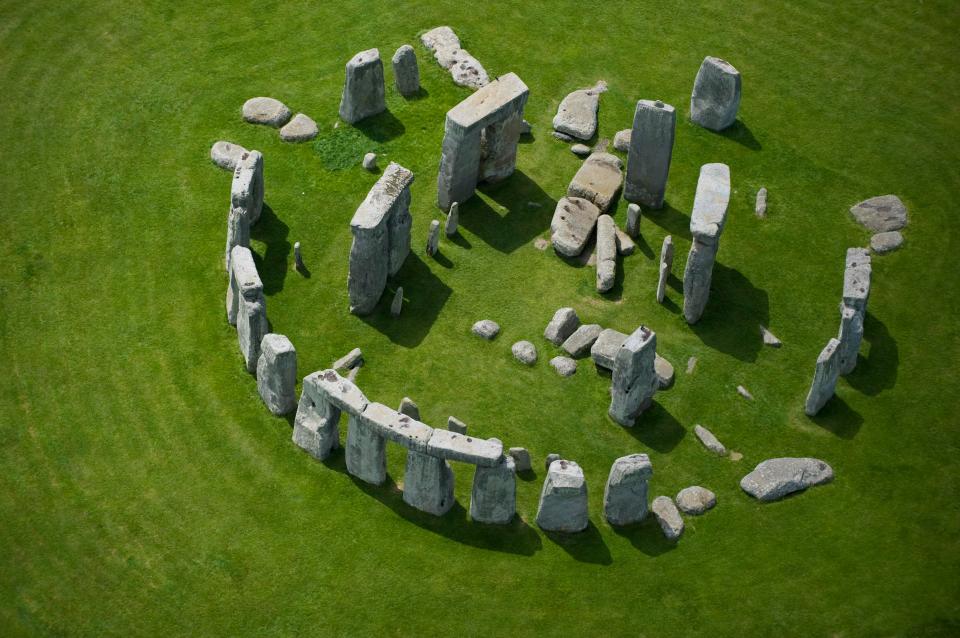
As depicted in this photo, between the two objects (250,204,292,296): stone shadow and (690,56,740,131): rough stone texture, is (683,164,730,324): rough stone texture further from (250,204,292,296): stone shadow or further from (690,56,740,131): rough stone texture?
(250,204,292,296): stone shadow

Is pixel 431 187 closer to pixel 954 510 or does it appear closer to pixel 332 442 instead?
pixel 332 442

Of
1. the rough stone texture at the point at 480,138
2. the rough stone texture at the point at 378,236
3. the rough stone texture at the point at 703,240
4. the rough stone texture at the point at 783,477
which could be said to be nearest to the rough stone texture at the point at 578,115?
the rough stone texture at the point at 480,138

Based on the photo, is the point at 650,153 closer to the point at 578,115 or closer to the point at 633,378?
the point at 578,115

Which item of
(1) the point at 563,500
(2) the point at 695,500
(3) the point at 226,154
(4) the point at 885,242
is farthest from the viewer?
(3) the point at 226,154

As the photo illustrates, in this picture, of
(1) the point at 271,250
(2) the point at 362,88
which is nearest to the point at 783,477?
(1) the point at 271,250

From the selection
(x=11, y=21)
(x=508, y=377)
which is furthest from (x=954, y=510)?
(x=11, y=21)

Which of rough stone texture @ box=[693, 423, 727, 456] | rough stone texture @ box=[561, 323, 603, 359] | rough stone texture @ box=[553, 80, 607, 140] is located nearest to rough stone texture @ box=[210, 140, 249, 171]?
rough stone texture @ box=[553, 80, 607, 140]

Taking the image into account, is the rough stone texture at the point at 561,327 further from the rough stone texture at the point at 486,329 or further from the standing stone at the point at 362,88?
the standing stone at the point at 362,88
